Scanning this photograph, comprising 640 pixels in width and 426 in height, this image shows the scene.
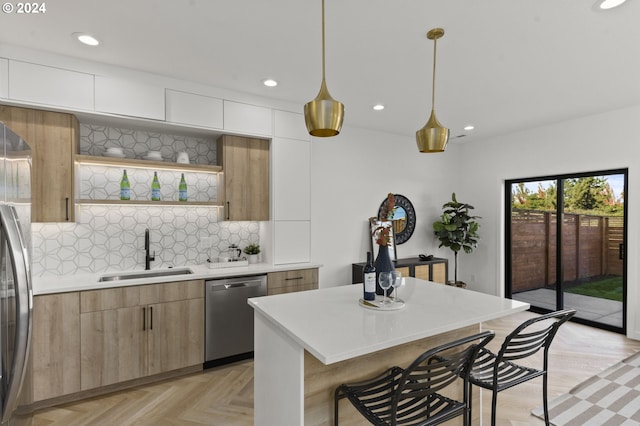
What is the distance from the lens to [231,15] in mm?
2141

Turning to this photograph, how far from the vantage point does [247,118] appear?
346 centimetres

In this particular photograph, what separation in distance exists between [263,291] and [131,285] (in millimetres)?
1184

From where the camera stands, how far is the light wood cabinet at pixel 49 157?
102 inches

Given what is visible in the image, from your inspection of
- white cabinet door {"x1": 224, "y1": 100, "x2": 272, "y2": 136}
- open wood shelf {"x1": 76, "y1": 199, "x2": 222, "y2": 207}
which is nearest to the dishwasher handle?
open wood shelf {"x1": 76, "y1": 199, "x2": 222, "y2": 207}

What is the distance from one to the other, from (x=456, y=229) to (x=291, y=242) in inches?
112

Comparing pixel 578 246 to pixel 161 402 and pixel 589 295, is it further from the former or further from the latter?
pixel 161 402

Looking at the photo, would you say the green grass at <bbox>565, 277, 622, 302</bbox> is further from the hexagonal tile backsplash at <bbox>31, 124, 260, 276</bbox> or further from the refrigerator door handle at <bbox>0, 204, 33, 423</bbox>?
the refrigerator door handle at <bbox>0, 204, 33, 423</bbox>

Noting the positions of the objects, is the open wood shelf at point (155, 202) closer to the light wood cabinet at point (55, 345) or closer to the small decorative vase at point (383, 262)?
the light wood cabinet at point (55, 345)

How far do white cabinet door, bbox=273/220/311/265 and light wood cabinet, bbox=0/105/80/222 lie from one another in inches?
73.6

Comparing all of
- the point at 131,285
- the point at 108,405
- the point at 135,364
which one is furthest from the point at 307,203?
the point at 108,405

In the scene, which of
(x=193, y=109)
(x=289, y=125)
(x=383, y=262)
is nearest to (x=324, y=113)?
(x=383, y=262)

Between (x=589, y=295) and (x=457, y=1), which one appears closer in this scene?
(x=457, y=1)

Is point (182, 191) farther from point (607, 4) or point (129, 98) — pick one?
point (607, 4)

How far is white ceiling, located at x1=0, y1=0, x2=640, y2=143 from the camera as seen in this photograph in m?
2.07
